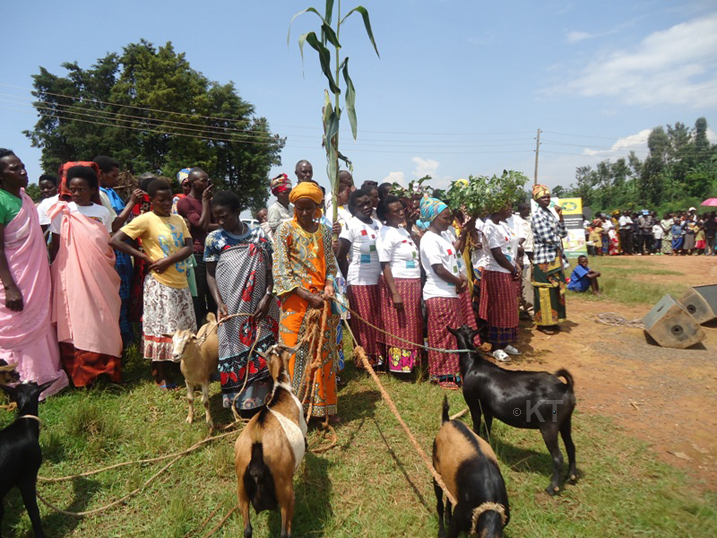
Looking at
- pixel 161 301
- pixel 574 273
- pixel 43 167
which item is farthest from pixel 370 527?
pixel 43 167

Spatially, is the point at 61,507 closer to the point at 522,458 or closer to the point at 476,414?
the point at 476,414

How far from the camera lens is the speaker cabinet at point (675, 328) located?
257 inches

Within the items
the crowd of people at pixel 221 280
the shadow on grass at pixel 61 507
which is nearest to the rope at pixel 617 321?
the crowd of people at pixel 221 280

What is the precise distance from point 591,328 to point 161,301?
290 inches

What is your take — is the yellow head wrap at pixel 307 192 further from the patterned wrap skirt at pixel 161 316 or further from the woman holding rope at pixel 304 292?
the patterned wrap skirt at pixel 161 316

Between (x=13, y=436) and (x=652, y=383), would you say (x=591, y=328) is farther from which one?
(x=13, y=436)

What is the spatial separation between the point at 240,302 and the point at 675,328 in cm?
677

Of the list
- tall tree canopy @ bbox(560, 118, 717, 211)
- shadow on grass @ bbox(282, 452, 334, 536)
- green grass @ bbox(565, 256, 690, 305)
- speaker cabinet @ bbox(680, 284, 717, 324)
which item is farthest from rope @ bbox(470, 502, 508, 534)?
tall tree canopy @ bbox(560, 118, 717, 211)

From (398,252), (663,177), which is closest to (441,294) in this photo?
(398,252)

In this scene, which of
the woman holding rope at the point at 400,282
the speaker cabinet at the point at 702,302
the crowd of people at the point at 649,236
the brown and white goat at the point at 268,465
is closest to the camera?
the brown and white goat at the point at 268,465

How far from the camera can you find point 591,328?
7805 mm

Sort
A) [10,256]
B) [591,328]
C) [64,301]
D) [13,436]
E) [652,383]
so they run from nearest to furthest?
[13,436]
[10,256]
[64,301]
[652,383]
[591,328]

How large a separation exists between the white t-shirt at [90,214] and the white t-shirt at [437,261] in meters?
3.60

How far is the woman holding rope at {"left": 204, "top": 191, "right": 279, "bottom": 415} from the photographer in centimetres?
396
